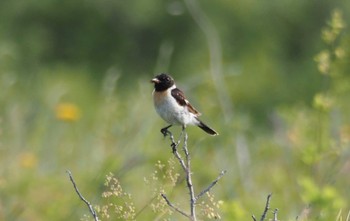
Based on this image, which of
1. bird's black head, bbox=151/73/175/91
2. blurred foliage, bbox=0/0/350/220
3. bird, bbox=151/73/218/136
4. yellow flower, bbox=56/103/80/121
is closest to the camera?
bird, bbox=151/73/218/136

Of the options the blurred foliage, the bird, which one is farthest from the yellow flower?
the bird

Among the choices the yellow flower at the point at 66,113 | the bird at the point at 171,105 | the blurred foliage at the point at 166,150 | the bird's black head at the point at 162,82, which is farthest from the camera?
the yellow flower at the point at 66,113

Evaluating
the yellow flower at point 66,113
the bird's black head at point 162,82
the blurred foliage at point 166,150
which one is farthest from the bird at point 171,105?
the yellow flower at point 66,113

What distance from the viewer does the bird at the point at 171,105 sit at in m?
6.13

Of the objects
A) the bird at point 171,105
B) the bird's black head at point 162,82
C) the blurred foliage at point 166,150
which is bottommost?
the bird at point 171,105

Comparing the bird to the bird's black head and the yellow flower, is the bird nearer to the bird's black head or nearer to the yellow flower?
the bird's black head

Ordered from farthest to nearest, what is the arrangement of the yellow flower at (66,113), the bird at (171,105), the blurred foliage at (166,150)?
the yellow flower at (66,113) < the blurred foliage at (166,150) < the bird at (171,105)

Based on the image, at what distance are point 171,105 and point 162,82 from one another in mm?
308

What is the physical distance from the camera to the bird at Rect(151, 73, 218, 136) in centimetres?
613

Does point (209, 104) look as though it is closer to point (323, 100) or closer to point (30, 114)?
point (30, 114)

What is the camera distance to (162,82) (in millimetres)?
6465

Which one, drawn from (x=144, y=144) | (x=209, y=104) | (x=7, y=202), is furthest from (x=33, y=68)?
(x=7, y=202)

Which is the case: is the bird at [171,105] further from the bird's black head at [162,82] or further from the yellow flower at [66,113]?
the yellow flower at [66,113]

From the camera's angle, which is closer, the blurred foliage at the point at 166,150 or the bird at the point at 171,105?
the bird at the point at 171,105
